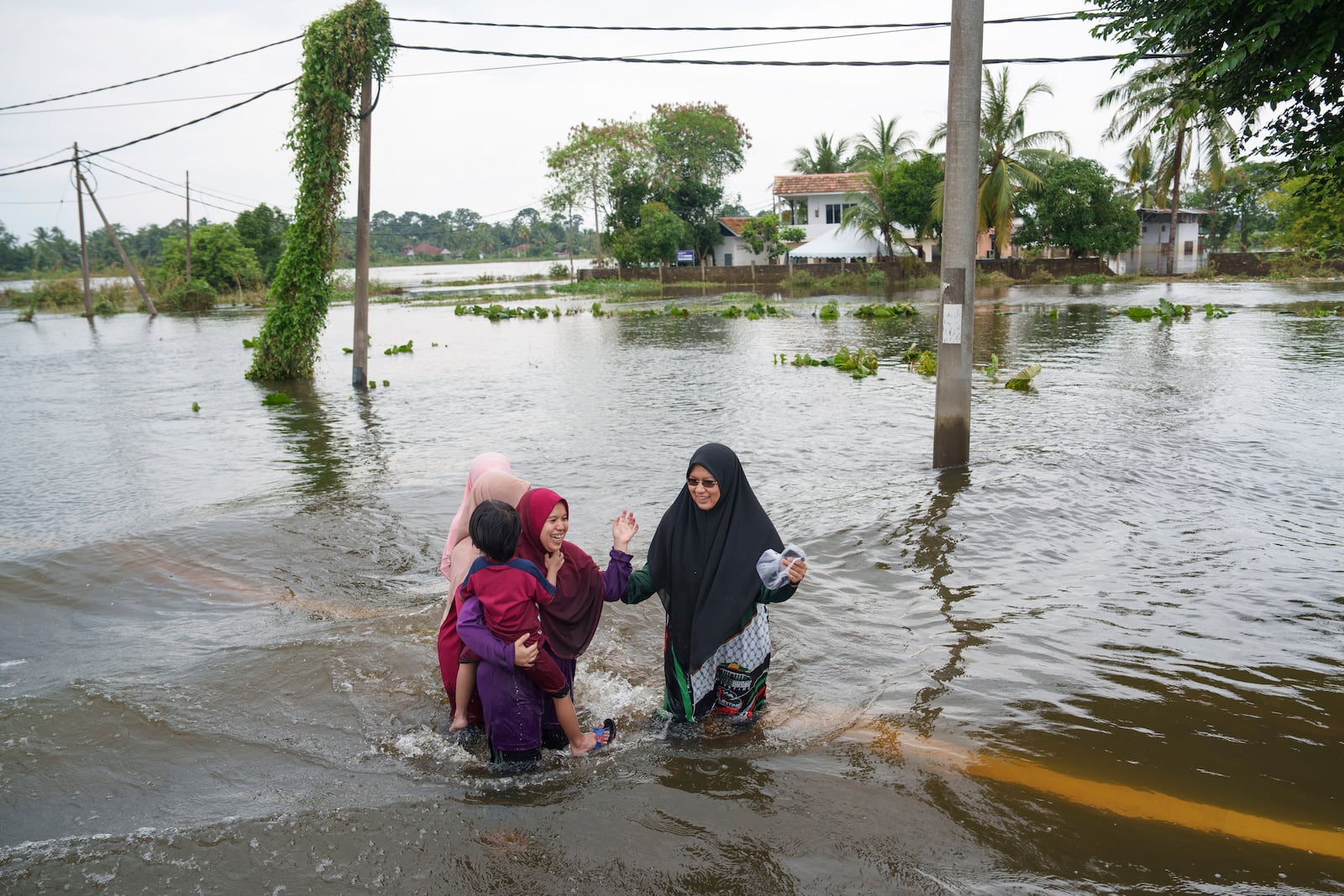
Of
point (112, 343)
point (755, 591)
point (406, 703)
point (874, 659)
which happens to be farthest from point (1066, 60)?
point (112, 343)

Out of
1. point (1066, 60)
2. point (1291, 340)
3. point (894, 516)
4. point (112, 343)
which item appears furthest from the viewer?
point (112, 343)

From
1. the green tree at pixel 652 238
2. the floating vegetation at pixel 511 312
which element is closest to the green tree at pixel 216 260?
the green tree at pixel 652 238

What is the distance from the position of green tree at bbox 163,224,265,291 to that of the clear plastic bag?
187 feet

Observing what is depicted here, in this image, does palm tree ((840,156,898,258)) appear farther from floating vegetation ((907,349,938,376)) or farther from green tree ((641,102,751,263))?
floating vegetation ((907,349,938,376))

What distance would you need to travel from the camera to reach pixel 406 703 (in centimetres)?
470

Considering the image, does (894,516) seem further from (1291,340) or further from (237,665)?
(1291,340)

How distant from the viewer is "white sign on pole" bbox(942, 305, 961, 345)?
8219 millimetres

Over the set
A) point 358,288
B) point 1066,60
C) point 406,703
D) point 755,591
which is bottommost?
point 406,703

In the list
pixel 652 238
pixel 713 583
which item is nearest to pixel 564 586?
pixel 713 583

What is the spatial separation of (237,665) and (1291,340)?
20765 millimetres

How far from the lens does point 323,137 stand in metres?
15.3

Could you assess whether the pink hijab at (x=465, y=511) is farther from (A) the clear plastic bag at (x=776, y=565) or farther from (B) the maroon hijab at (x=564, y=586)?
(A) the clear plastic bag at (x=776, y=565)

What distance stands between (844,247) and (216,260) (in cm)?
3722

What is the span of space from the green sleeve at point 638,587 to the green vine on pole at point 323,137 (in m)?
13.8
